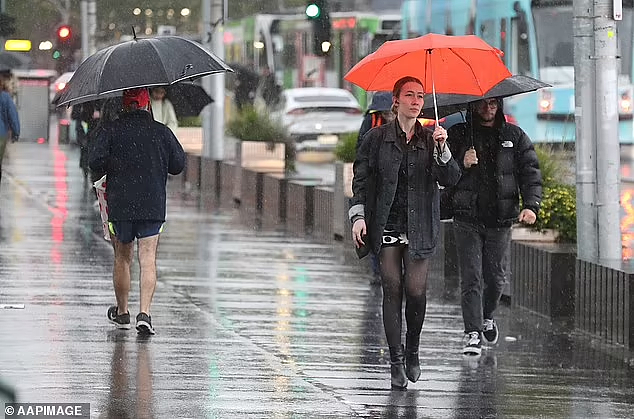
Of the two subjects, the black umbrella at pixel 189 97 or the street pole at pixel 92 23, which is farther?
the street pole at pixel 92 23

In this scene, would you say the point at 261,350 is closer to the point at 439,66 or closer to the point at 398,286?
the point at 398,286

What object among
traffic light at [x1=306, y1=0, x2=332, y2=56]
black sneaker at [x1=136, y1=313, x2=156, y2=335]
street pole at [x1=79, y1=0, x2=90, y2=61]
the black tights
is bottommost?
black sneaker at [x1=136, y1=313, x2=156, y2=335]

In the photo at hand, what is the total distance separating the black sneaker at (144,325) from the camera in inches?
425

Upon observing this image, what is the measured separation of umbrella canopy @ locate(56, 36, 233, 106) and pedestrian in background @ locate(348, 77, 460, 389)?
1793 mm

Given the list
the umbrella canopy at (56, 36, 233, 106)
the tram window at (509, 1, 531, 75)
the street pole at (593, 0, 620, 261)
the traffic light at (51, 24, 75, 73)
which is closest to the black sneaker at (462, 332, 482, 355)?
the street pole at (593, 0, 620, 261)

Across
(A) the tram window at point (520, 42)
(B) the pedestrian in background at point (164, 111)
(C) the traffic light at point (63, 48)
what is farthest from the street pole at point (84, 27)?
(B) the pedestrian in background at point (164, 111)

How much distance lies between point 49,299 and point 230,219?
8.67 metres

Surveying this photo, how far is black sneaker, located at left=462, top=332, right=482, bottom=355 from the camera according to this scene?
10586 mm

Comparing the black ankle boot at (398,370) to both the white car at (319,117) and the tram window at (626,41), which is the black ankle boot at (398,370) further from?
the white car at (319,117)

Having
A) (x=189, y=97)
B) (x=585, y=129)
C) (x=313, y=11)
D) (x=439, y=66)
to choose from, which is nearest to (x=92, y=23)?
(x=313, y=11)

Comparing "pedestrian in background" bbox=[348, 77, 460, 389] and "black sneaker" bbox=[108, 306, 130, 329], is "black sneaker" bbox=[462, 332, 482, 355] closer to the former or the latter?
"pedestrian in background" bbox=[348, 77, 460, 389]

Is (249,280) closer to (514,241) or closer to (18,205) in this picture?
(514,241)

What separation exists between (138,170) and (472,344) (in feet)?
8.52

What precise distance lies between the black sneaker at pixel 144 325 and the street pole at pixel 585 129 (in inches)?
136
